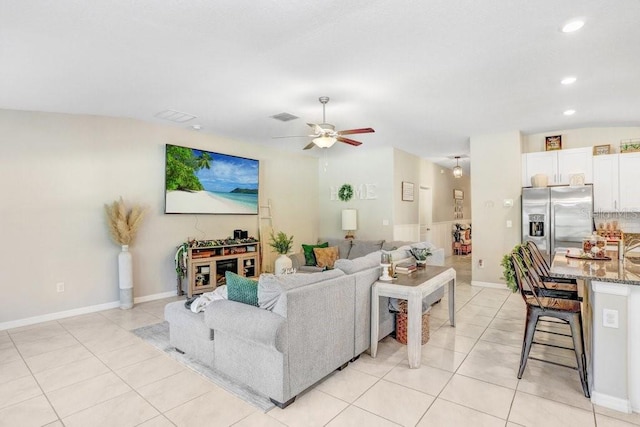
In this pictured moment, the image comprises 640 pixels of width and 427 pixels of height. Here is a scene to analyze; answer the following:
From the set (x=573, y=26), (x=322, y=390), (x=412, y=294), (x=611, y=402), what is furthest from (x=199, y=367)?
(x=573, y=26)

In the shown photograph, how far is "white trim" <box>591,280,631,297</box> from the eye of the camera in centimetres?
222

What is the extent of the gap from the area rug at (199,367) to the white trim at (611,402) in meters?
2.27

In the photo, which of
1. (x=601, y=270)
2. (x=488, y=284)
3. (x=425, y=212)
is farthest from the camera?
(x=425, y=212)

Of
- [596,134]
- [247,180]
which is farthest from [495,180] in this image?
[247,180]

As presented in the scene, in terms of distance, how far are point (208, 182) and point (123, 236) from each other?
164 cm

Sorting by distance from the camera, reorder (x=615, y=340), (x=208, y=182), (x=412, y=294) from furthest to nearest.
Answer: (x=208, y=182) → (x=412, y=294) → (x=615, y=340)

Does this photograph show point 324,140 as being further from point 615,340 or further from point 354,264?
point 615,340

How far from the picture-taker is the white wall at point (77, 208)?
13.2ft

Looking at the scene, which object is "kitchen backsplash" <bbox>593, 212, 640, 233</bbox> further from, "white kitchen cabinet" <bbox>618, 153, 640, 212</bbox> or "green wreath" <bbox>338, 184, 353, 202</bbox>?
"green wreath" <bbox>338, 184, 353, 202</bbox>

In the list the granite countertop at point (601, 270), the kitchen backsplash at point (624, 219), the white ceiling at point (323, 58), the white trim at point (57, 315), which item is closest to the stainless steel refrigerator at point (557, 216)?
the kitchen backsplash at point (624, 219)

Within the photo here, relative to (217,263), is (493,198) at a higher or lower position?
higher

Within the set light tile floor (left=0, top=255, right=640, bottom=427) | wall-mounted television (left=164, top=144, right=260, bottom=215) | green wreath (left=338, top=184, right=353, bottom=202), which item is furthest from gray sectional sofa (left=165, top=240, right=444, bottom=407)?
green wreath (left=338, top=184, right=353, bottom=202)

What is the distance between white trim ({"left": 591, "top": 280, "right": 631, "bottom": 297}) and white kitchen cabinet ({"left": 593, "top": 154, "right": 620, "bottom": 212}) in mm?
3826

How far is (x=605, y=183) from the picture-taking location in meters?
5.20
